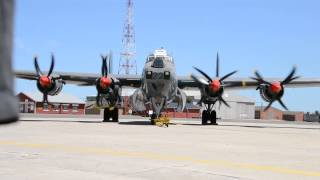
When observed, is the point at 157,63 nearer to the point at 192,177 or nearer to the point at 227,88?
the point at 227,88

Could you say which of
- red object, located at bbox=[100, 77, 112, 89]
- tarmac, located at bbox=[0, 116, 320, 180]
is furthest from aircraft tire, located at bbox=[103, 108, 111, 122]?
tarmac, located at bbox=[0, 116, 320, 180]

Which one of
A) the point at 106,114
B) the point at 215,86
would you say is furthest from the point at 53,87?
the point at 215,86

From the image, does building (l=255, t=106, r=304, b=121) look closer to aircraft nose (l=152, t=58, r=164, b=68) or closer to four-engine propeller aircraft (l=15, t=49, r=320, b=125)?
four-engine propeller aircraft (l=15, t=49, r=320, b=125)

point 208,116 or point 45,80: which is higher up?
point 45,80

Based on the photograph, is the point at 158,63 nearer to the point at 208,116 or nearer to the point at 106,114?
the point at 106,114

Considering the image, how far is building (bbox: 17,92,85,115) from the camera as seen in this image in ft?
305

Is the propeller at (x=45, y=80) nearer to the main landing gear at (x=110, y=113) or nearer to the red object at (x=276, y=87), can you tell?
the main landing gear at (x=110, y=113)

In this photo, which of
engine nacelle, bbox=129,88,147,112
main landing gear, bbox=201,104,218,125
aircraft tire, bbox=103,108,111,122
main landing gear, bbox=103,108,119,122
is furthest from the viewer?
main landing gear, bbox=201,104,218,125

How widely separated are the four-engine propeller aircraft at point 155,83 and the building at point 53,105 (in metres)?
55.2

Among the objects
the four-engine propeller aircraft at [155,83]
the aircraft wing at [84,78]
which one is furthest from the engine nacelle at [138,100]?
the aircraft wing at [84,78]

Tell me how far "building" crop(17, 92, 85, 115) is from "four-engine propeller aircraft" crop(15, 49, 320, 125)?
55196mm

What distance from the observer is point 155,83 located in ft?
107

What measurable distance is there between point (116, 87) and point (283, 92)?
12515 millimetres

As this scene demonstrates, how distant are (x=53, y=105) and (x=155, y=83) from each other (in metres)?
63.8
